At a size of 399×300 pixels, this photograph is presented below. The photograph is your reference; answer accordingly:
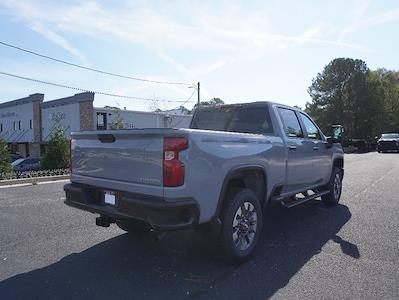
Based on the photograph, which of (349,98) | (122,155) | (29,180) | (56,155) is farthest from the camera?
(349,98)

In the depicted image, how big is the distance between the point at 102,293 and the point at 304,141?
431 centimetres

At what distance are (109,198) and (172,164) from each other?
1.02 m

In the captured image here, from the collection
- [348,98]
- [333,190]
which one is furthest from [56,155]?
[348,98]

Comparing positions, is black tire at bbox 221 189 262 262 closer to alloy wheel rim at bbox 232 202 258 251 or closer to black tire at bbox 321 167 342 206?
alloy wheel rim at bbox 232 202 258 251

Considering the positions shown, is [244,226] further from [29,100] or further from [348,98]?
[348,98]

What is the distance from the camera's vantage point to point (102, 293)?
4.12 m

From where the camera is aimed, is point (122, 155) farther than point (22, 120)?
No

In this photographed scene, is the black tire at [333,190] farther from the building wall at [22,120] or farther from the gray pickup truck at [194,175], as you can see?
the building wall at [22,120]

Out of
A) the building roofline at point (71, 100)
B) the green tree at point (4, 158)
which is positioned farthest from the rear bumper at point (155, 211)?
the building roofline at point (71, 100)

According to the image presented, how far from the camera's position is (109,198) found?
4.87m

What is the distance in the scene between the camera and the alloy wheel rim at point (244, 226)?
5113 millimetres

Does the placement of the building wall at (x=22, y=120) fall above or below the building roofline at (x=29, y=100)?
below

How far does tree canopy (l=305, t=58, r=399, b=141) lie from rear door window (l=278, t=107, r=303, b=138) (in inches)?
1764

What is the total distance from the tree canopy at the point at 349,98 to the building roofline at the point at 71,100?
86.5 feet
